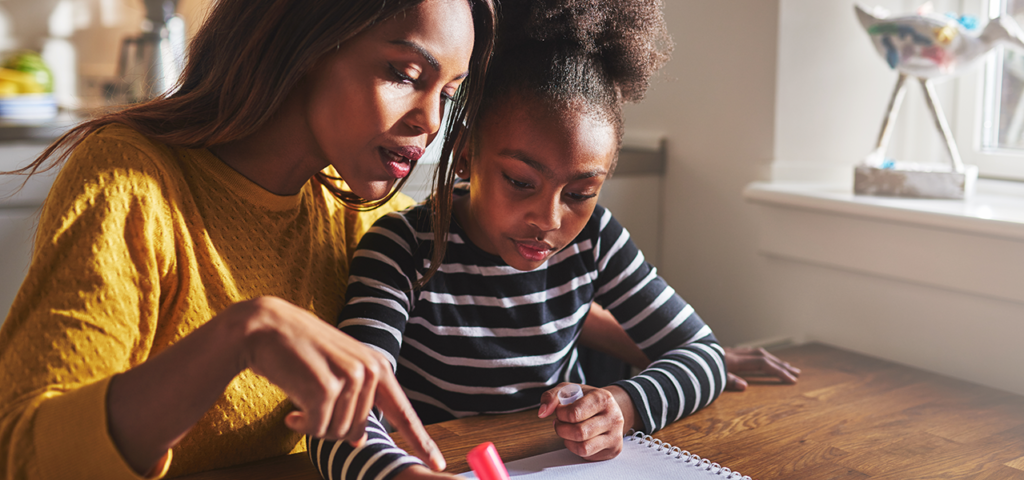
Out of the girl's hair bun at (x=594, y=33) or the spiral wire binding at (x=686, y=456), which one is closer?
the spiral wire binding at (x=686, y=456)

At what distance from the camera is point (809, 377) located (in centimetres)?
115

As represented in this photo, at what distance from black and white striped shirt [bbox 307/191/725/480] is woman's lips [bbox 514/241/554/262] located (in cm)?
8

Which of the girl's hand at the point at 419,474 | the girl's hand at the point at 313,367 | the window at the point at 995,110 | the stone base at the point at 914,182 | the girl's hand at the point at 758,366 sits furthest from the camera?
the window at the point at 995,110

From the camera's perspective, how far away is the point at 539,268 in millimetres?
1038

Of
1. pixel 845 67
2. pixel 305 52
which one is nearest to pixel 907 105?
pixel 845 67

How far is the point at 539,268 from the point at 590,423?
9.8 inches

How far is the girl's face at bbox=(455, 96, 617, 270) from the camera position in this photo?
890 mm

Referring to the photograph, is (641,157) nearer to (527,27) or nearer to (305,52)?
A: (527,27)

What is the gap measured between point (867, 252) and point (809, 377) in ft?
0.99

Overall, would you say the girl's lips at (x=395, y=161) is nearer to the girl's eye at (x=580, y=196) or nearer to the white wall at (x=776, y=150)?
the girl's eye at (x=580, y=196)

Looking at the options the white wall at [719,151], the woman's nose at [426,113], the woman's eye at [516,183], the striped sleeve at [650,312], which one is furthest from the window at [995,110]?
the woman's nose at [426,113]

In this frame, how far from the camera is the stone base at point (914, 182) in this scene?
4.43 ft

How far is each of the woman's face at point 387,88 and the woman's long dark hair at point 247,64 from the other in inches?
0.8

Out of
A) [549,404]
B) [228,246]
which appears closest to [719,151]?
[549,404]
